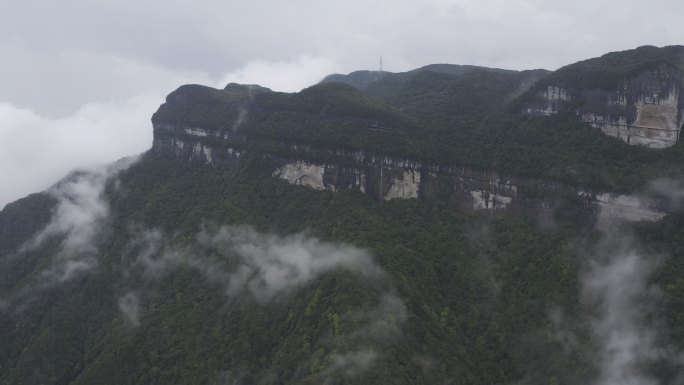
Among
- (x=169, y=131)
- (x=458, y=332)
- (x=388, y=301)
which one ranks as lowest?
(x=458, y=332)

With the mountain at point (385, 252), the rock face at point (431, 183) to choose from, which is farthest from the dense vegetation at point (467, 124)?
the rock face at point (431, 183)

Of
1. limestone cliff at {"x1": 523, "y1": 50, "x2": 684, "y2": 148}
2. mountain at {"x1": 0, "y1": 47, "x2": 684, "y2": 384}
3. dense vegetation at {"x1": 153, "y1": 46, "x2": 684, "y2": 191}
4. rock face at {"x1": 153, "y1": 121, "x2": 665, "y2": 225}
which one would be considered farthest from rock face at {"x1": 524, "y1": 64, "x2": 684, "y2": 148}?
rock face at {"x1": 153, "y1": 121, "x2": 665, "y2": 225}

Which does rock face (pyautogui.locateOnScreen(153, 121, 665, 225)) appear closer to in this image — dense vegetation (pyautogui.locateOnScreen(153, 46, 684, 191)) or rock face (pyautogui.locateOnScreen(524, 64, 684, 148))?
dense vegetation (pyautogui.locateOnScreen(153, 46, 684, 191))

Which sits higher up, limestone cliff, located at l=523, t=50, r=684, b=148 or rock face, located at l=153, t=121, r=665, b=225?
limestone cliff, located at l=523, t=50, r=684, b=148

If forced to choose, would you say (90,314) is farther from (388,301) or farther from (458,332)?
(458,332)

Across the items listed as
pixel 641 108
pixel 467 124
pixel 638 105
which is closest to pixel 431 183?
pixel 467 124

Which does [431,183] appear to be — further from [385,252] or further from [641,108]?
[641,108]

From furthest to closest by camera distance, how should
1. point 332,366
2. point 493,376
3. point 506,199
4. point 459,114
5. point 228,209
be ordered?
point 459,114
point 228,209
point 506,199
point 493,376
point 332,366

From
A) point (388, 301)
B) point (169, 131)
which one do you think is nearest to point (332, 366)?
point (388, 301)
